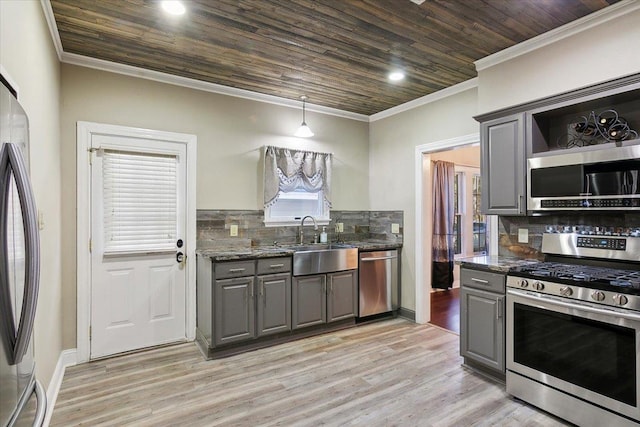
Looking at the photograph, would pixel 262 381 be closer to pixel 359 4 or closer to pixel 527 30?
pixel 359 4

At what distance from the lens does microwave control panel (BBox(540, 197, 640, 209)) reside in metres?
2.35

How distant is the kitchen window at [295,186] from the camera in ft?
13.7

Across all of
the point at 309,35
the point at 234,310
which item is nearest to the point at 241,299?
the point at 234,310

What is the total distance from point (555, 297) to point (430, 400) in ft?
3.75

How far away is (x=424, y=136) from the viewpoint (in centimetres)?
425

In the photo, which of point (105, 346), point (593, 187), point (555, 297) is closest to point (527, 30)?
point (593, 187)

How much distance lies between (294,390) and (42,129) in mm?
2583

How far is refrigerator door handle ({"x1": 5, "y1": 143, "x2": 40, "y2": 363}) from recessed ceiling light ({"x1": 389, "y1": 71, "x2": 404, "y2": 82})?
309cm

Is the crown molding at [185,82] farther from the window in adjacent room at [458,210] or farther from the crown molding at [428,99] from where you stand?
the window in adjacent room at [458,210]

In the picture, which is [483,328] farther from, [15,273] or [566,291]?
[15,273]

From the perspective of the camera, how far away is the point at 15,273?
3.80ft

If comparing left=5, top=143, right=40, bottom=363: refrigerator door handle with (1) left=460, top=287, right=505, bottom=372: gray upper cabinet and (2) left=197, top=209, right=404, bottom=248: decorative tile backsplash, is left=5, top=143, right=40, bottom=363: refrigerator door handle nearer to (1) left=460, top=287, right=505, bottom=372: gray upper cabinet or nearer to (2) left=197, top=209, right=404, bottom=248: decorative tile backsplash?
(2) left=197, top=209, right=404, bottom=248: decorative tile backsplash

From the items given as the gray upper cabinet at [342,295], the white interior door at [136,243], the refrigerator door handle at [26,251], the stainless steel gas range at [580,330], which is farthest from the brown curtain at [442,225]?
the refrigerator door handle at [26,251]

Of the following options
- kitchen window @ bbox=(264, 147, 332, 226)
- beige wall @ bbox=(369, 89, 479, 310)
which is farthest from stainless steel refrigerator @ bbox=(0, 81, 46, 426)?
beige wall @ bbox=(369, 89, 479, 310)
